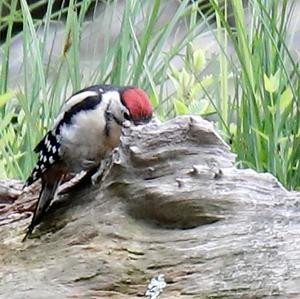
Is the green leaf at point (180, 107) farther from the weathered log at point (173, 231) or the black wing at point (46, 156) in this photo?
the weathered log at point (173, 231)

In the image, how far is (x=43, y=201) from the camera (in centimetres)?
152

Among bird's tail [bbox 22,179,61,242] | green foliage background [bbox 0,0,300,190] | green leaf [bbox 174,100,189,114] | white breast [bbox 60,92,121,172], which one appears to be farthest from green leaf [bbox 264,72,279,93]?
bird's tail [bbox 22,179,61,242]

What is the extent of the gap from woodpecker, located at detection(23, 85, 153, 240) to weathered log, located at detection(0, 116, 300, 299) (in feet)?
0.52

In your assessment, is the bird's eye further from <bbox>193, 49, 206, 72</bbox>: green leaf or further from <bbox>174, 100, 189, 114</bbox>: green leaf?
<bbox>193, 49, 206, 72</bbox>: green leaf

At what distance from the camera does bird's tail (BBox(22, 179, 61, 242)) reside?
150cm

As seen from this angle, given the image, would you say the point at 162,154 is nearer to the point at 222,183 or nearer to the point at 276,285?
the point at 222,183

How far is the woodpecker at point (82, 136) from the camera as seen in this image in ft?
5.16

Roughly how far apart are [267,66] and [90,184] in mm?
562

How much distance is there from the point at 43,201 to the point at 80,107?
19cm

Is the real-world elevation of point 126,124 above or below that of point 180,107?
above

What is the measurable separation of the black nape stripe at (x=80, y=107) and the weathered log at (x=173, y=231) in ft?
0.77

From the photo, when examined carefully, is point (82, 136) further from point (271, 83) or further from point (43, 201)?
point (271, 83)

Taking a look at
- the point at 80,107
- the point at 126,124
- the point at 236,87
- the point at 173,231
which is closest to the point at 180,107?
the point at 236,87

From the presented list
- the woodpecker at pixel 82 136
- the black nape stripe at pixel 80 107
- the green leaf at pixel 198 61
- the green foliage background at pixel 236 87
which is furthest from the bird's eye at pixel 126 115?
the green leaf at pixel 198 61
